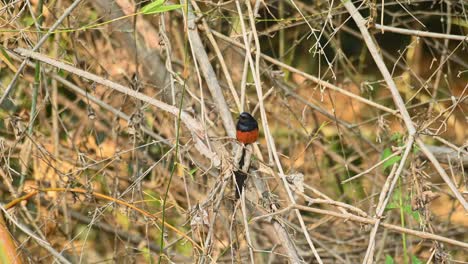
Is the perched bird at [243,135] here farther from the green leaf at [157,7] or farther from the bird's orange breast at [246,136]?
the green leaf at [157,7]

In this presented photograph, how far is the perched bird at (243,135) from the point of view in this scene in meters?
2.90

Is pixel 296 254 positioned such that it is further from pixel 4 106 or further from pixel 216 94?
pixel 4 106

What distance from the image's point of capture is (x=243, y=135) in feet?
10.1

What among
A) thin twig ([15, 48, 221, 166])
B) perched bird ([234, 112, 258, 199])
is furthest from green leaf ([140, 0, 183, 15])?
perched bird ([234, 112, 258, 199])

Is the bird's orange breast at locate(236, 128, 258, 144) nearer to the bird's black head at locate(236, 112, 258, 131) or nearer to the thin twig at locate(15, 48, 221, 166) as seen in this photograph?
the bird's black head at locate(236, 112, 258, 131)

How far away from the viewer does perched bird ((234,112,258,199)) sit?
2.90 meters

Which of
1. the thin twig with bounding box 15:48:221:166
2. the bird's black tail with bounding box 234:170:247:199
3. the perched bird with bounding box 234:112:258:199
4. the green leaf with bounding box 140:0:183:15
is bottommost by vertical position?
the bird's black tail with bounding box 234:170:247:199

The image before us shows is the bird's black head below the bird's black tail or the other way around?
the other way around

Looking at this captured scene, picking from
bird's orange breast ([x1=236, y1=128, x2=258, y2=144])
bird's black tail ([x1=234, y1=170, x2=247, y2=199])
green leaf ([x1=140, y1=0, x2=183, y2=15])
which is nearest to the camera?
green leaf ([x1=140, y1=0, x2=183, y2=15])

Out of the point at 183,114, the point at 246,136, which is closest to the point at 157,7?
the point at 183,114

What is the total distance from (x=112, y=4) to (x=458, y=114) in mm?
3033

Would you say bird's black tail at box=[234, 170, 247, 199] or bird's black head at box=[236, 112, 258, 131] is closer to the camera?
bird's black tail at box=[234, 170, 247, 199]

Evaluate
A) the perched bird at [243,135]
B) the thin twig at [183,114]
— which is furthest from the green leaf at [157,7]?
the perched bird at [243,135]

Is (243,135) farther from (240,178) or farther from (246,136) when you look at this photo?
(240,178)
